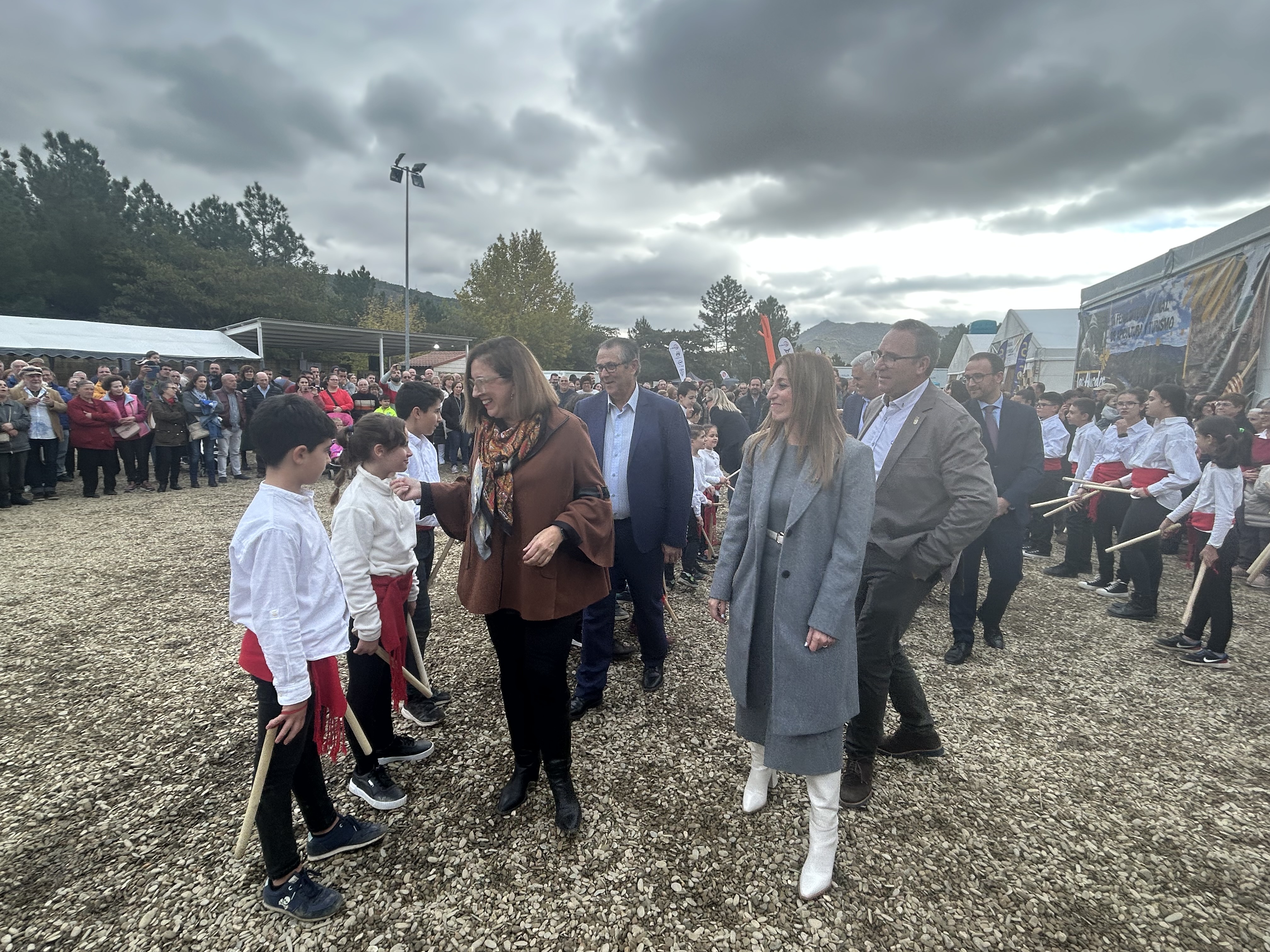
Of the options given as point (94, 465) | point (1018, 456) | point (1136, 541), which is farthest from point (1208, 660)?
point (94, 465)

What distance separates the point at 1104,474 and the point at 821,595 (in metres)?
6.31

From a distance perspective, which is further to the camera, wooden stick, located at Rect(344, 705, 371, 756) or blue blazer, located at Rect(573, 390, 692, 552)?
blue blazer, located at Rect(573, 390, 692, 552)

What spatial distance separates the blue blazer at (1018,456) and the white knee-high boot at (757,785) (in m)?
3.00

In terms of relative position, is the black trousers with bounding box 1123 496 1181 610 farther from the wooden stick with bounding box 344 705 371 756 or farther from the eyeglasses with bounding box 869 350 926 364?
the wooden stick with bounding box 344 705 371 756

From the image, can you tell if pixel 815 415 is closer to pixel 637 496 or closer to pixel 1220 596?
pixel 637 496

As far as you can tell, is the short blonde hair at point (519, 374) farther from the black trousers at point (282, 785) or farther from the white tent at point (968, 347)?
the white tent at point (968, 347)

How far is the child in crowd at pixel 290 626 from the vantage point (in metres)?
1.85

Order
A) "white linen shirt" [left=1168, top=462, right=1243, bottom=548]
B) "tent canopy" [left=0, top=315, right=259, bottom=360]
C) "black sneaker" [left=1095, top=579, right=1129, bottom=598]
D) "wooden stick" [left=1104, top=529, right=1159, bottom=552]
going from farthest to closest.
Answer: "tent canopy" [left=0, top=315, right=259, bottom=360] → "black sneaker" [left=1095, top=579, right=1129, bottom=598] → "wooden stick" [left=1104, top=529, right=1159, bottom=552] → "white linen shirt" [left=1168, top=462, right=1243, bottom=548]

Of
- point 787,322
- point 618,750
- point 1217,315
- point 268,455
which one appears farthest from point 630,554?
point 787,322

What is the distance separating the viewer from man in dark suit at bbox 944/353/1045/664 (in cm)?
433

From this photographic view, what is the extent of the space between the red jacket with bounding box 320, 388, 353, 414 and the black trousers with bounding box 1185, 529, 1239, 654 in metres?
13.5

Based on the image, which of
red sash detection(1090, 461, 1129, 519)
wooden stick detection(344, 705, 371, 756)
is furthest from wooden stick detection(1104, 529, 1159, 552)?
wooden stick detection(344, 705, 371, 756)

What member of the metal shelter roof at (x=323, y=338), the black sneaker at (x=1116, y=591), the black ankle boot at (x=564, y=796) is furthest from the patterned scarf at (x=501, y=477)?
the metal shelter roof at (x=323, y=338)

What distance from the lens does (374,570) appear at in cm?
273
